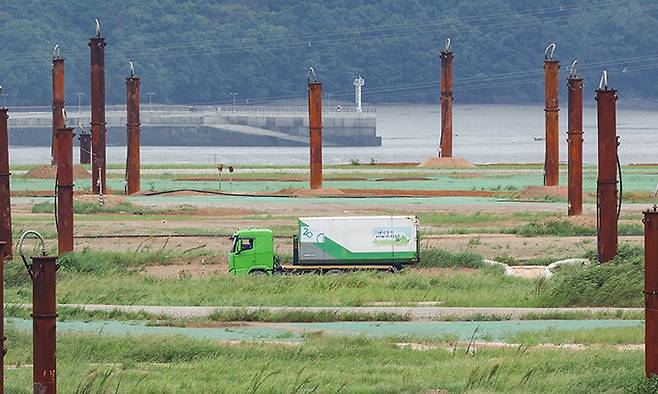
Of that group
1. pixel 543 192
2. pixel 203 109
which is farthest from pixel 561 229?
pixel 203 109

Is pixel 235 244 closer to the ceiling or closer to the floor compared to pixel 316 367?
closer to the ceiling

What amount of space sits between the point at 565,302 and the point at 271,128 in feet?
494

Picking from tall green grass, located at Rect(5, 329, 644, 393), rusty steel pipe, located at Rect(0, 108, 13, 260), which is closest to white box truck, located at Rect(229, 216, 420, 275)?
rusty steel pipe, located at Rect(0, 108, 13, 260)

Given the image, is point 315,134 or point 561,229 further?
point 315,134

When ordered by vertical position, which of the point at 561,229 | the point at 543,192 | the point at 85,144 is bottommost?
the point at 561,229

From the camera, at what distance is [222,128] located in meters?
178

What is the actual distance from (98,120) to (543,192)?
1615 centimetres

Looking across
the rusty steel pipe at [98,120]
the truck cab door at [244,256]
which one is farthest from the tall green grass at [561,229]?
the rusty steel pipe at [98,120]

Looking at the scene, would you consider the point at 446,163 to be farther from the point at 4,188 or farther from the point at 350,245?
the point at 350,245

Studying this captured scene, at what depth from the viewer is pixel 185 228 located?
161ft

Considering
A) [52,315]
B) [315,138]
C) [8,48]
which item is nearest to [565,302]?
[52,315]

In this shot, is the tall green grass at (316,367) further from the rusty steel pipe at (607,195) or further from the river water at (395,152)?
the river water at (395,152)

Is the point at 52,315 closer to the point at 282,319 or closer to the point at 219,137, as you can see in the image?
the point at 282,319

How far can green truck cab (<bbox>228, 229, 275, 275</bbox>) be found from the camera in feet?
Result: 120
